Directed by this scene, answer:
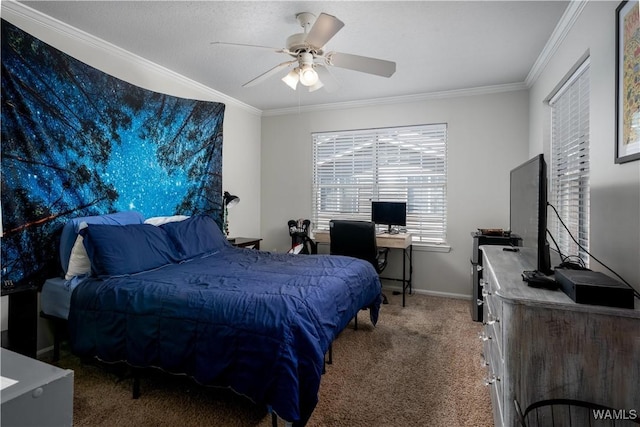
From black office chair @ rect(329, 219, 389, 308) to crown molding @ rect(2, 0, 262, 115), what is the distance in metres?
2.42

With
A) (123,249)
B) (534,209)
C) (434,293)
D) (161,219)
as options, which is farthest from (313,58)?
(434,293)

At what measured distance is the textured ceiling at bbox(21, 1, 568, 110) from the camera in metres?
2.27

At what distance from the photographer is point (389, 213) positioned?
167 inches

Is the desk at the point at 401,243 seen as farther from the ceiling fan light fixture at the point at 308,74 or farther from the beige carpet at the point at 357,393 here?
the ceiling fan light fixture at the point at 308,74

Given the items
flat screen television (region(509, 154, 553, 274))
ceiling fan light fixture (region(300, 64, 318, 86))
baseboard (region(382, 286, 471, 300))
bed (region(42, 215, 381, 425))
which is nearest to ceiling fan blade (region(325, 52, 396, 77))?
ceiling fan light fixture (region(300, 64, 318, 86))

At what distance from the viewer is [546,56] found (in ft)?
9.46

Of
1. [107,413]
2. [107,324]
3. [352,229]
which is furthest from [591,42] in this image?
[107,413]

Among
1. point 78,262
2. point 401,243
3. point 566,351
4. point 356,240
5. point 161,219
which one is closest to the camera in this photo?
point 566,351

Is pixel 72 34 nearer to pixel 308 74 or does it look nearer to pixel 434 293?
pixel 308 74

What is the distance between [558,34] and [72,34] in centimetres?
384

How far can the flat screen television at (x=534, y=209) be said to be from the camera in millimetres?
1476

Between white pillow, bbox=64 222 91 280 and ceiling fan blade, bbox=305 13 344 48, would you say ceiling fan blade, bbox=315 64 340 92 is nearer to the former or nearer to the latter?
ceiling fan blade, bbox=305 13 344 48

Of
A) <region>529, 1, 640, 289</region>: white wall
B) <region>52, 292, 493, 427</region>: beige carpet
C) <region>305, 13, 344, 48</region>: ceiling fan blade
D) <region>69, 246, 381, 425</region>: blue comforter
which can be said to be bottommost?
<region>52, 292, 493, 427</region>: beige carpet

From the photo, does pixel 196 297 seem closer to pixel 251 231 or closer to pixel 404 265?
pixel 404 265
